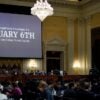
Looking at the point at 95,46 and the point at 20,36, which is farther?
the point at 95,46

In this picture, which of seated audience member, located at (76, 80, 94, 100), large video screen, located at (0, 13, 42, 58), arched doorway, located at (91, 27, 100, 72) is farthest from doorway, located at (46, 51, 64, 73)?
seated audience member, located at (76, 80, 94, 100)

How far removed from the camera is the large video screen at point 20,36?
65.0 ft

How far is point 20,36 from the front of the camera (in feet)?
66.4

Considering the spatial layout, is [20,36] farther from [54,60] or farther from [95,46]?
[95,46]

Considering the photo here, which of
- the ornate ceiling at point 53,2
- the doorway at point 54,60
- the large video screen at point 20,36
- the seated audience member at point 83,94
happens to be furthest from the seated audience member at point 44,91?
the doorway at point 54,60

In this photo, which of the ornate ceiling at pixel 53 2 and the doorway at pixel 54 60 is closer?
the ornate ceiling at pixel 53 2

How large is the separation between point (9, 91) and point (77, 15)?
1041cm

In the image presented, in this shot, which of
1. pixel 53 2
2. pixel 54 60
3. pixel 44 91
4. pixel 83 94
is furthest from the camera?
pixel 54 60

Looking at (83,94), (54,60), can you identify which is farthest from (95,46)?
(83,94)

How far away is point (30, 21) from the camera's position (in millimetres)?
20500

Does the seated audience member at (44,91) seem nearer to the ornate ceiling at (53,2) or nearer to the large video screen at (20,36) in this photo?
the large video screen at (20,36)


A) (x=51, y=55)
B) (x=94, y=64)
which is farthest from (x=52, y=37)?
(x=94, y=64)

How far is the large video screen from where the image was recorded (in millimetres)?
19797

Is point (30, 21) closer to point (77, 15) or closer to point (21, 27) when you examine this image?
point (21, 27)
